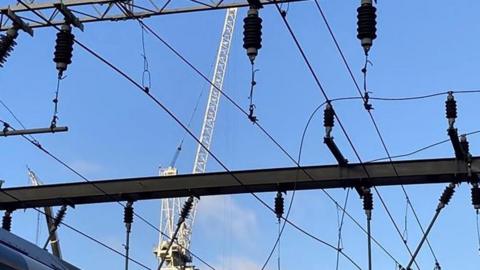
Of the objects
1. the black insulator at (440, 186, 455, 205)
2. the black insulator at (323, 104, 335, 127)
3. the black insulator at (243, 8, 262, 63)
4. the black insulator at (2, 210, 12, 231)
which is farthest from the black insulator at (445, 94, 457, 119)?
the black insulator at (2, 210, 12, 231)

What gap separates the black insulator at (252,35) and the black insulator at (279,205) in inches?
298

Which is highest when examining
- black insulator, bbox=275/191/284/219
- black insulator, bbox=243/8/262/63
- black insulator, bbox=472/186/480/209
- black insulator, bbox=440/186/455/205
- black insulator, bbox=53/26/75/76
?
black insulator, bbox=440/186/455/205

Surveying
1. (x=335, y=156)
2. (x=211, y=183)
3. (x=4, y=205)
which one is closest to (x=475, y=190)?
(x=335, y=156)

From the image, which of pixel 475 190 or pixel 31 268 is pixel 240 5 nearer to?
pixel 31 268

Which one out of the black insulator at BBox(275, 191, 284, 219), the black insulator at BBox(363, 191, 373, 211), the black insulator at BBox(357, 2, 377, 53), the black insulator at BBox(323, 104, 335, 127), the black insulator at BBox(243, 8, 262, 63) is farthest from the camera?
the black insulator at BBox(275, 191, 284, 219)

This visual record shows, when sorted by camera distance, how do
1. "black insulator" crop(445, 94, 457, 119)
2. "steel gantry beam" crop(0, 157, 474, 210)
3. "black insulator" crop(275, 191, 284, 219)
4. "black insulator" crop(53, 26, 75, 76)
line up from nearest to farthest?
"black insulator" crop(53, 26, 75, 76), "black insulator" crop(445, 94, 457, 119), "steel gantry beam" crop(0, 157, 474, 210), "black insulator" crop(275, 191, 284, 219)

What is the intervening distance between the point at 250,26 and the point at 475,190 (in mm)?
8774

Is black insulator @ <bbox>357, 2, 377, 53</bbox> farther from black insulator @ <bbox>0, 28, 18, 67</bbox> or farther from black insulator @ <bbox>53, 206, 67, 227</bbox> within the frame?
black insulator @ <bbox>53, 206, 67, 227</bbox>

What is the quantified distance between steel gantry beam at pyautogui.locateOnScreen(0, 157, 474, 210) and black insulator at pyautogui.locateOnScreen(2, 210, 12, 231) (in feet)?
0.65

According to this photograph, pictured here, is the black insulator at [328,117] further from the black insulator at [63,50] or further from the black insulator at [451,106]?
the black insulator at [63,50]

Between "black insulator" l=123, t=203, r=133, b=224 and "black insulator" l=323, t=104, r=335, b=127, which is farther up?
"black insulator" l=323, t=104, r=335, b=127

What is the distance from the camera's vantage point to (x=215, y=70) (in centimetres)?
10844

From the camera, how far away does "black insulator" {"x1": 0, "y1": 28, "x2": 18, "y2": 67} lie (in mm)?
15398

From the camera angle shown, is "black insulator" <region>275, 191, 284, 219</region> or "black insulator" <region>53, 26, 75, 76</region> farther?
"black insulator" <region>275, 191, 284, 219</region>
